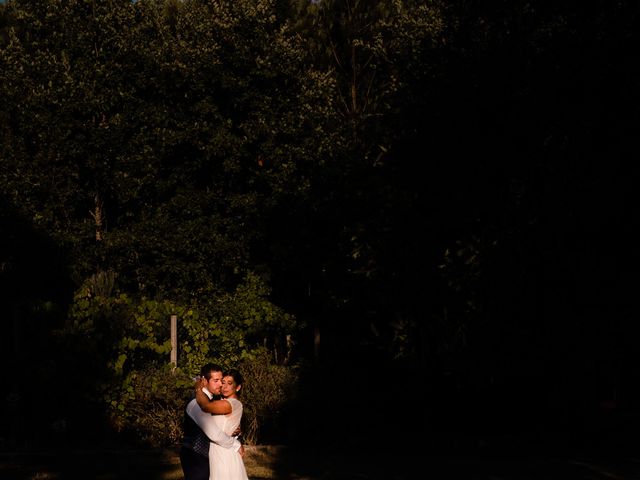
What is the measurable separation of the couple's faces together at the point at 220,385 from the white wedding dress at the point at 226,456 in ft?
Answer: 0.24

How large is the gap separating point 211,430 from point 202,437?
0.29m

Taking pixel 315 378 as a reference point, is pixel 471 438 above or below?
below

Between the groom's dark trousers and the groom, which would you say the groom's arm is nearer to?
the groom

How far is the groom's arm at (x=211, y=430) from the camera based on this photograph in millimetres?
7609

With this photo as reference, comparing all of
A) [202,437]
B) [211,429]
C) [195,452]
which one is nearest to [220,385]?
[211,429]

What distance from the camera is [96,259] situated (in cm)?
2280

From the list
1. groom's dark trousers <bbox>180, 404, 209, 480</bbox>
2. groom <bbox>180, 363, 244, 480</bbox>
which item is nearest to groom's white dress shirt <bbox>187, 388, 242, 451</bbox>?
groom <bbox>180, 363, 244, 480</bbox>

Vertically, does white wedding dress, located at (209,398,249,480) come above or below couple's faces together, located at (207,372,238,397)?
below

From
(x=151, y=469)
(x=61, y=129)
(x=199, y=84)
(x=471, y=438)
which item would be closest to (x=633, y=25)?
(x=471, y=438)

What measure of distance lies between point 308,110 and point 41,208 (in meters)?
6.91

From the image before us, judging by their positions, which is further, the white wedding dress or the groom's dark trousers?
the groom's dark trousers

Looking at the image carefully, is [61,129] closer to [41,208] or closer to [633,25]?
[41,208]

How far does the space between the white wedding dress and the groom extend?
55 millimetres

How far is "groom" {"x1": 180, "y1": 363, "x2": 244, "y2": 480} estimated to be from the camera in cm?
764
